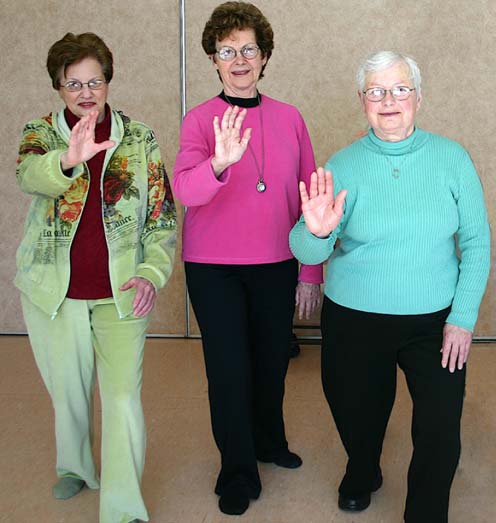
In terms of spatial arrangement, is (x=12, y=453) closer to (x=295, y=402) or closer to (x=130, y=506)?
(x=130, y=506)

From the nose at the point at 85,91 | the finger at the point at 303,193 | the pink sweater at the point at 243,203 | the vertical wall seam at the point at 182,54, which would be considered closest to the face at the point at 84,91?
the nose at the point at 85,91

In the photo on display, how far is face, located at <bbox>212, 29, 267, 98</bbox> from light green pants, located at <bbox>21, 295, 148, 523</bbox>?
32.6 inches

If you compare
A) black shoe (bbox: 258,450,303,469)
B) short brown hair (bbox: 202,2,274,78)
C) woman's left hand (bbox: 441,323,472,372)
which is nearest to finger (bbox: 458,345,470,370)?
woman's left hand (bbox: 441,323,472,372)

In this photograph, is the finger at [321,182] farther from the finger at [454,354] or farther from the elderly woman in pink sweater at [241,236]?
the finger at [454,354]

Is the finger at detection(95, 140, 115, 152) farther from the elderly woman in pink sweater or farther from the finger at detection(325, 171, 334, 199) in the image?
the finger at detection(325, 171, 334, 199)

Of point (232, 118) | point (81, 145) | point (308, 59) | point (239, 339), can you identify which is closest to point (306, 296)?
point (239, 339)

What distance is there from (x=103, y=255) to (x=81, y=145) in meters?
0.38

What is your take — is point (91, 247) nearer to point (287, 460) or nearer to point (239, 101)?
point (239, 101)

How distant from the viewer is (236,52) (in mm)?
2436

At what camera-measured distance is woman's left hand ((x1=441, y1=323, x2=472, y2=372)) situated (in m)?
2.12

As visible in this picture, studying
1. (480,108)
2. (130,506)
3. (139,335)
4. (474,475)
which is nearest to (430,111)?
(480,108)

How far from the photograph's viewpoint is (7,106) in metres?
4.64

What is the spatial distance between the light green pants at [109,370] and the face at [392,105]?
963 millimetres

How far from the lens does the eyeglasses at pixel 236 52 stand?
243 centimetres
